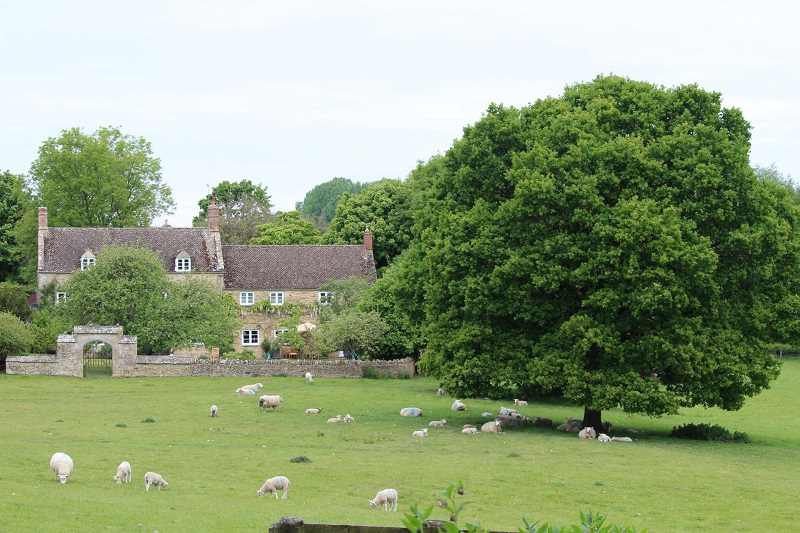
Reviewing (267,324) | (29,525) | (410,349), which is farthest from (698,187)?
(267,324)

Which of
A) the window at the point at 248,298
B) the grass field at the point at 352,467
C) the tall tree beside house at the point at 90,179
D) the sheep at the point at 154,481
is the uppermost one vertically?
the tall tree beside house at the point at 90,179

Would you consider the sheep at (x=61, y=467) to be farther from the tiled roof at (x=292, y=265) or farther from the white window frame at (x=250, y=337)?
the tiled roof at (x=292, y=265)

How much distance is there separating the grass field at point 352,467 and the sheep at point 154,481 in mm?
355

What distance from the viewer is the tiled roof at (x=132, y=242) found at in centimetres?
8069

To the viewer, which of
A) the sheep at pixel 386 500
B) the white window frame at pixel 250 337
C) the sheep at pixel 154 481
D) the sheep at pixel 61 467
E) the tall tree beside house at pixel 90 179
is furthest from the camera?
the tall tree beside house at pixel 90 179

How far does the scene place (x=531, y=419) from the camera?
4509 cm

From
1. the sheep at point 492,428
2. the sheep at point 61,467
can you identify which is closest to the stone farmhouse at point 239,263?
the sheep at point 492,428

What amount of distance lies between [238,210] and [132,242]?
43878 mm

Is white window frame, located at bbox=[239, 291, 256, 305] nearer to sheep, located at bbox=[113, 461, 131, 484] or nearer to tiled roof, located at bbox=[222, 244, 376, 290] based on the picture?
tiled roof, located at bbox=[222, 244, 376, 290]

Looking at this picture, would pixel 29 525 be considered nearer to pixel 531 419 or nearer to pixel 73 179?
pixel 531 419

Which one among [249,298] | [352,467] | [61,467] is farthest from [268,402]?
[249,298]

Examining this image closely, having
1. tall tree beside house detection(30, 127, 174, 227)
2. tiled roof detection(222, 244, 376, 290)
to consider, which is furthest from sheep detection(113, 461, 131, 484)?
tall tree beside house detection(30, 127, 174, 227)

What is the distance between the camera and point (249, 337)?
265 feet

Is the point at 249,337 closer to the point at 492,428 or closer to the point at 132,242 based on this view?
the point at 132,242
